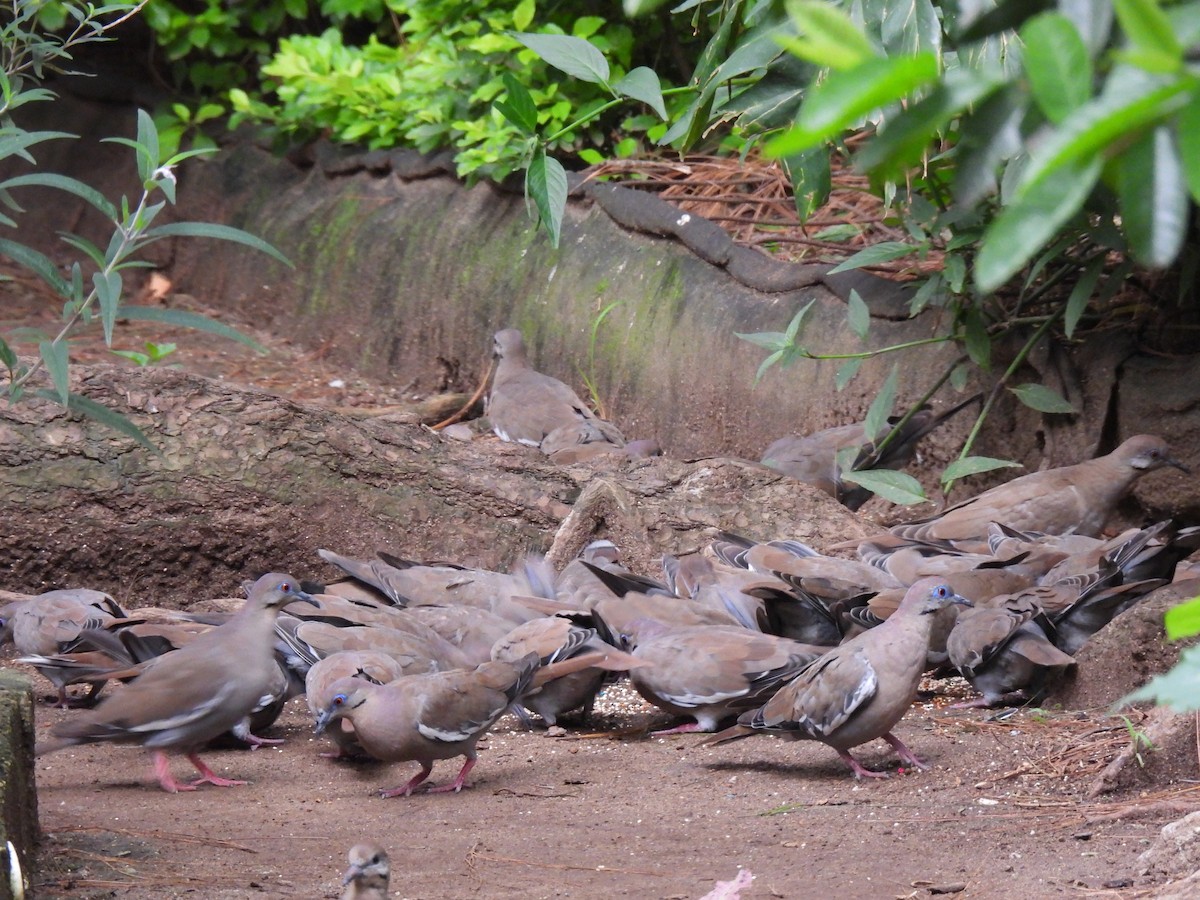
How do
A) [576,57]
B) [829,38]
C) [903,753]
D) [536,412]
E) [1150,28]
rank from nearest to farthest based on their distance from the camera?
[1150,28] < [829,38] < [576,57] < [903,753] < [536,412]

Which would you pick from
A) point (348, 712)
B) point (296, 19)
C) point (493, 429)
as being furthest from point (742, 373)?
point (296, 19)

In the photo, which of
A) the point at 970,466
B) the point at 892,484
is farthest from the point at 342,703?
the point at 970,466

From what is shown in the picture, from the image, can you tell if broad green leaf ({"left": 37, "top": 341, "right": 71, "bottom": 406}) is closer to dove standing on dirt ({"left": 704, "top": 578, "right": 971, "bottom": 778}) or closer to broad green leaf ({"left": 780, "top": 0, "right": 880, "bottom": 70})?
broad green leaf ({"left": 780, "top": 0, "right": 880, "bottom": 70})

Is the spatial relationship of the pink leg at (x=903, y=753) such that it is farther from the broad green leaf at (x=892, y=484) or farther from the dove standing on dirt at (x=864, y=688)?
the broad green leaf at (x=892, y=484)

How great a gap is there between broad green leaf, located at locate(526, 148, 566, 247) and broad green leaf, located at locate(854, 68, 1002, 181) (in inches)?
94.7

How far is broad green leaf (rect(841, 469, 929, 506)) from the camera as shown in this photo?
6.20m

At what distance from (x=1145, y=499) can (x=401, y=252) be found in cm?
637

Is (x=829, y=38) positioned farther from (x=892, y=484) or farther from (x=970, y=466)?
(x=970, y=466)

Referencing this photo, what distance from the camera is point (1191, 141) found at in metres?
0.89

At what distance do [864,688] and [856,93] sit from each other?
320 centimetres

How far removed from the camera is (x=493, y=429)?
29.4 feet

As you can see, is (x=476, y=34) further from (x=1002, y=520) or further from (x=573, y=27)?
(x=1002, y=520)

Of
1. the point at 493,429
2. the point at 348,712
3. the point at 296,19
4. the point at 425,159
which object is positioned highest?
the point at 296,19

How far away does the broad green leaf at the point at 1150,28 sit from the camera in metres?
A: 0.84
